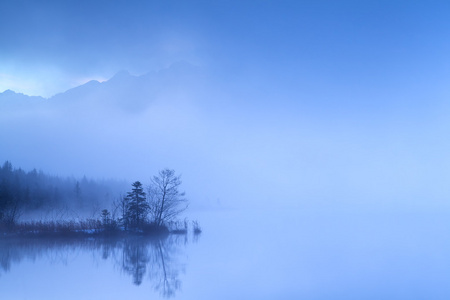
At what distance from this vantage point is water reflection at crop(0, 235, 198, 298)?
48.2ft

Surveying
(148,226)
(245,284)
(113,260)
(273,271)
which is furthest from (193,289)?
(148,226)

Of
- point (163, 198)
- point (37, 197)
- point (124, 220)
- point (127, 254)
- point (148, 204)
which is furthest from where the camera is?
point (37, 197)

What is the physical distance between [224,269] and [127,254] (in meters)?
6.78

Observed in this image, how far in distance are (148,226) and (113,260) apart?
12.3 meters

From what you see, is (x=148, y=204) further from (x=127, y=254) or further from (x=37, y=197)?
(x=37, y=197)

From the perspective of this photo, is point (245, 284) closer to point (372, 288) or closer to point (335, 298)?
point (335, 298)

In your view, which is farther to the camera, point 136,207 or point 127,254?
point 136,207

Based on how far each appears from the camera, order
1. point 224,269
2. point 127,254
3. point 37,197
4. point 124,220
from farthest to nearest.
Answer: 1. point 37,197
2. point 124,220
3. point 127,254
4. point 224,269

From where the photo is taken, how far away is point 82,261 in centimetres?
1812

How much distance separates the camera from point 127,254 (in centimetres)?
2058

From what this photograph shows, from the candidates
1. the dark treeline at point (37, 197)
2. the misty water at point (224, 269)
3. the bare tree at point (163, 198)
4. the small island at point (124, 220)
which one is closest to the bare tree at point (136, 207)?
the small island at point (124, 220)

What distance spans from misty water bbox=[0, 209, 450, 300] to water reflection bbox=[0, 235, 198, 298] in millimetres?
42

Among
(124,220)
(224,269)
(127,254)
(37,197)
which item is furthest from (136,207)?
(37,197)

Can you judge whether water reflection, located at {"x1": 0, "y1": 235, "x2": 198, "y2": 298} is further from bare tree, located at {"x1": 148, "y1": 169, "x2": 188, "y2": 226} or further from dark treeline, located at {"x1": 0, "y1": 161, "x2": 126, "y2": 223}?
dark treeline, located at {"x1": 0, "y1": 161, "x2": 126, "y2": 223}
